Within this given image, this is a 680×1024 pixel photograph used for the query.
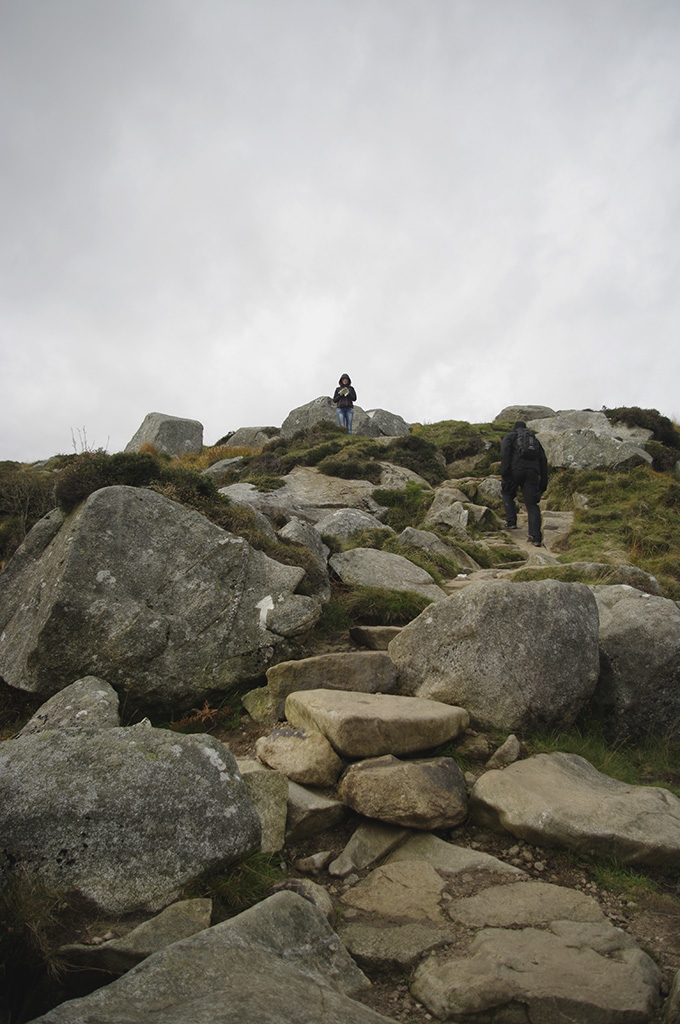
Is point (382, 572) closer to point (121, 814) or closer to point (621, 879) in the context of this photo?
point (621, 879)

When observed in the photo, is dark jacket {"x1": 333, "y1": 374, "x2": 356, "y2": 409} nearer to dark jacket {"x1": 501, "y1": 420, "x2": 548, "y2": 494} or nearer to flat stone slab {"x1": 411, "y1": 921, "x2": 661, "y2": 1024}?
dark jacket {"x1": 501, "y1": 420, "x2": 548, "y2": 494}

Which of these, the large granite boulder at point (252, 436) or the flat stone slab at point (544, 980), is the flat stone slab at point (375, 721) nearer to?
the flat stone slab at point (544, 980)

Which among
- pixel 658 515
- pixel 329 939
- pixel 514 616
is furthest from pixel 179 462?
pixel 329 939

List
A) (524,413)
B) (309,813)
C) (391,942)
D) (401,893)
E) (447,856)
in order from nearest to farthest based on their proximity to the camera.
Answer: (391,942) → (401,893) → (447,856) → (309,813) → (524,413)

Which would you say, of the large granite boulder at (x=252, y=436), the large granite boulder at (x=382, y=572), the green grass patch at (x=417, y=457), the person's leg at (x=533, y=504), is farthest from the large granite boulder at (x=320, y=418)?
the large granite boulder at (x=382, y=572)

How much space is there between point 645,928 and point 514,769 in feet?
5.88

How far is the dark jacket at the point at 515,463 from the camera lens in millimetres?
19203

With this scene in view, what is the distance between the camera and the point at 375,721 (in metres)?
5.70

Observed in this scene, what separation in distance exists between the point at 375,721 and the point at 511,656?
2.02 meters

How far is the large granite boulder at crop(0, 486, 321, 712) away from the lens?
7293 mm

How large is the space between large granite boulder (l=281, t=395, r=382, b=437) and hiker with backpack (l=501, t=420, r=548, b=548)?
63.3 feet

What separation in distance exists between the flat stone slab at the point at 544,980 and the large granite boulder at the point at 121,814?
1.70m

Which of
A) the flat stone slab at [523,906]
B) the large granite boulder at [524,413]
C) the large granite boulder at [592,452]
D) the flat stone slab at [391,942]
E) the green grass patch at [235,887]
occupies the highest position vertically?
the large granite boulder at [524,413]

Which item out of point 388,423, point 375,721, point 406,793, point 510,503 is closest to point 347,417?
point 388,423
